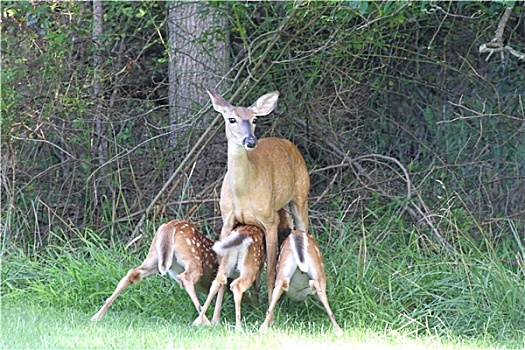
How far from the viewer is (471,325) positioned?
5297mm

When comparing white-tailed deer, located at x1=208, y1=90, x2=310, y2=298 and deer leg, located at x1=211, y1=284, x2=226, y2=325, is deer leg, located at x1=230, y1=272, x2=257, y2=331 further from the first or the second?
white-tailed deer, located at x1=208, y1=90, x2=310, y2=298

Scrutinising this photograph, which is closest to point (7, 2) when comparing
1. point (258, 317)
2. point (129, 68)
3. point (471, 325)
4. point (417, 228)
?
point (129, 68)

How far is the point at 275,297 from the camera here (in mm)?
5234

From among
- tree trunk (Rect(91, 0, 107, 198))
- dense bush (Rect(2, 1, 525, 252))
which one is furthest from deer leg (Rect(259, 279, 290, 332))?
tree trunk (Rect(91, 0, 107, 198))

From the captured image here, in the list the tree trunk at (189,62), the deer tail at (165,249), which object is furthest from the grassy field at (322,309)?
the tree trunk at (189,62)

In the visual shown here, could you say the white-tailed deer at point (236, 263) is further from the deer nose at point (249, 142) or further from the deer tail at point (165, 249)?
the deer nose at point (249, 142)

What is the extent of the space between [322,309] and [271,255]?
47 cm

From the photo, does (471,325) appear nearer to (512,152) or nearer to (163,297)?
(163,297)

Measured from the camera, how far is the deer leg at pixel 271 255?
18.8 feet

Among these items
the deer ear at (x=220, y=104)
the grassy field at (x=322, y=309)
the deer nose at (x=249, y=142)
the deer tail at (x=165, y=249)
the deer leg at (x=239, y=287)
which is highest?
the deer ear at (x=220, y=104)

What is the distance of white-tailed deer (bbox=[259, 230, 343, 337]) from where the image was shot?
5.26 metres

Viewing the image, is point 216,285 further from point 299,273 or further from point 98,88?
point 98,88

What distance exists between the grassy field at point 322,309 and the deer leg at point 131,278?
59mm

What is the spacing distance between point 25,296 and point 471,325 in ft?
9.56
